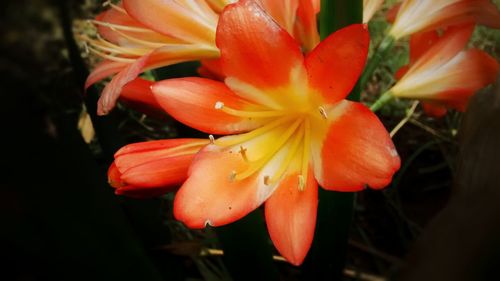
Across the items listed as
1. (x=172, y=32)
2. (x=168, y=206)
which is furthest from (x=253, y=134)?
(x=168, y=206)

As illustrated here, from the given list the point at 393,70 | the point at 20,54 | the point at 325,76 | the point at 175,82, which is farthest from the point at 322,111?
the point at 20,54

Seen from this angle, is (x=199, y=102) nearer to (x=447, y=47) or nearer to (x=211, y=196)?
(x=211, y=196)

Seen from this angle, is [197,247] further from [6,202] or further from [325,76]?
[6,202]

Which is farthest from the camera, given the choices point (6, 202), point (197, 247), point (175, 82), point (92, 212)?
point (197, 247)

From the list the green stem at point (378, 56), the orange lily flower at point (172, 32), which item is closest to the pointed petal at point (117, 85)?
the orange lily flower at point (172, 32)

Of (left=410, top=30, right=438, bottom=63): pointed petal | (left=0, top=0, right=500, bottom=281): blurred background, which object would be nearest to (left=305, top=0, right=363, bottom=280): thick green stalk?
(left=0, top=0, right=500, bottom=281): blurred background

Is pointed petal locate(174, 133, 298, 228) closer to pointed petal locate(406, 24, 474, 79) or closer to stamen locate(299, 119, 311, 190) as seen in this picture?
stamen locate(299, 119, 311, 190)
